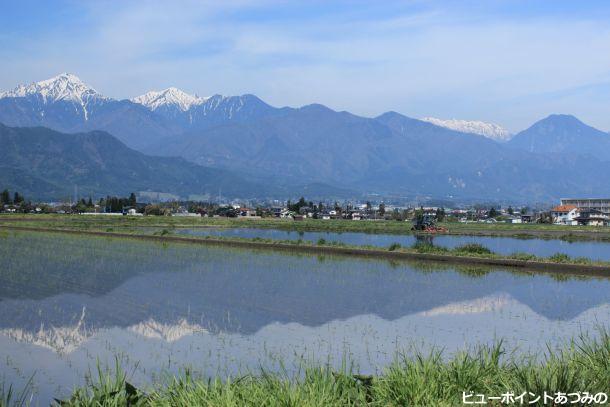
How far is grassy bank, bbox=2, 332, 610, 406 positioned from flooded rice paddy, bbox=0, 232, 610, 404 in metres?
0.81

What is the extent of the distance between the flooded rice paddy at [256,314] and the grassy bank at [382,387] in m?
0.81

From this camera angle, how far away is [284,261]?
2608 cm

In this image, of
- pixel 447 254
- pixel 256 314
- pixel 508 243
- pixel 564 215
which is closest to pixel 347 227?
pixel 508 243

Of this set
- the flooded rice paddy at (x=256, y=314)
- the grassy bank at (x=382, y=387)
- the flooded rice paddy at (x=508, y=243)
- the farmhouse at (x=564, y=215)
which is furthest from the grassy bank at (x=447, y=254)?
the farmhouse at (x=564, y=215)

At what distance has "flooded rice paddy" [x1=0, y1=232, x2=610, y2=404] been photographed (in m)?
9.81

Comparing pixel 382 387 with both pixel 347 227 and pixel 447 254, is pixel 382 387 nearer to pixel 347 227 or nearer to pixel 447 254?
pixel 447 254

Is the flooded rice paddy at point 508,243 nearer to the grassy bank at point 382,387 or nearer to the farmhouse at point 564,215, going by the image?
the grassy bank at point 382,387

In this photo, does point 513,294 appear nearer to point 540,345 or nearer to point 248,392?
point 540,345

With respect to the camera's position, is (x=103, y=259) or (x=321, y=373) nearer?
(x=321, y=373)

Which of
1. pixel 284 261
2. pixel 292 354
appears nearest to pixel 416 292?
pixel 292 354

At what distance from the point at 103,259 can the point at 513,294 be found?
50.5ft

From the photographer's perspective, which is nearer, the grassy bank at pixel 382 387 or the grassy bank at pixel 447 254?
the grassy bank at pixel 382 387

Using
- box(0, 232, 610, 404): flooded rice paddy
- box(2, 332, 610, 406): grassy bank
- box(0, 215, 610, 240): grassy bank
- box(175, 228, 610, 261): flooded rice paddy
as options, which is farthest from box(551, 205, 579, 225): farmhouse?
box(2, 332, 610, 406): grassy bank

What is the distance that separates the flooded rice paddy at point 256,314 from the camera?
386 inches
